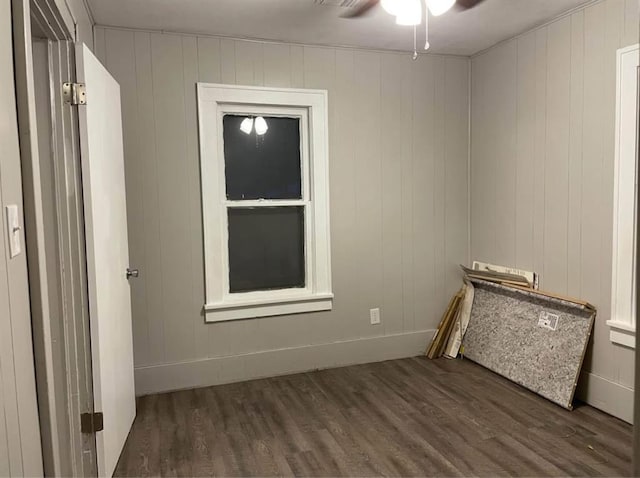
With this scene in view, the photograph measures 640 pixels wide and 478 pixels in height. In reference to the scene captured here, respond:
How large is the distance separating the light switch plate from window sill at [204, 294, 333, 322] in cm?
229

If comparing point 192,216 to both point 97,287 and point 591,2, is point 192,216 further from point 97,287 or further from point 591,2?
point 591,2

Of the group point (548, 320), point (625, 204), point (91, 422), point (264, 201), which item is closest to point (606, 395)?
point (548, 320)

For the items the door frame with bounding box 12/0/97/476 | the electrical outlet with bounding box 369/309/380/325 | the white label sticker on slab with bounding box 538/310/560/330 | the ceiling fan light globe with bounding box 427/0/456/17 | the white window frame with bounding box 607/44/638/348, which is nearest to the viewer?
the door frame with bounding box 12/0/97/476

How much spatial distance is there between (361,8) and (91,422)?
259 centimetres

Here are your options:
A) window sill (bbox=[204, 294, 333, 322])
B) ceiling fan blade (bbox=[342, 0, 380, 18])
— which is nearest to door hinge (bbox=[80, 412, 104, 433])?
window sill (bbox=[204, 294, 333, 322])

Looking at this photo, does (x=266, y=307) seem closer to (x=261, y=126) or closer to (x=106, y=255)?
(x=261, y=126)

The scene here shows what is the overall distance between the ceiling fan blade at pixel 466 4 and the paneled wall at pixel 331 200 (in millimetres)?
897

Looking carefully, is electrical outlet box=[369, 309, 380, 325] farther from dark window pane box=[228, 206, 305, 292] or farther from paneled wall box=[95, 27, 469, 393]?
dark window pane box=[228, 206, 305, 292]

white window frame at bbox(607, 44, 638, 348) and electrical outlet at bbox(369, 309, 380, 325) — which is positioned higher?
white window frame at bbox(607, 44, 638, 348)

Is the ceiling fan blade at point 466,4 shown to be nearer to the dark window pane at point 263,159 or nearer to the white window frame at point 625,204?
the white window frame at point 625,204

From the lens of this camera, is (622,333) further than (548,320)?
No

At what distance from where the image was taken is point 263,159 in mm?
3572

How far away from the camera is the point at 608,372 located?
289 centimetres

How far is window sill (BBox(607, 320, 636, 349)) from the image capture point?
271cm
